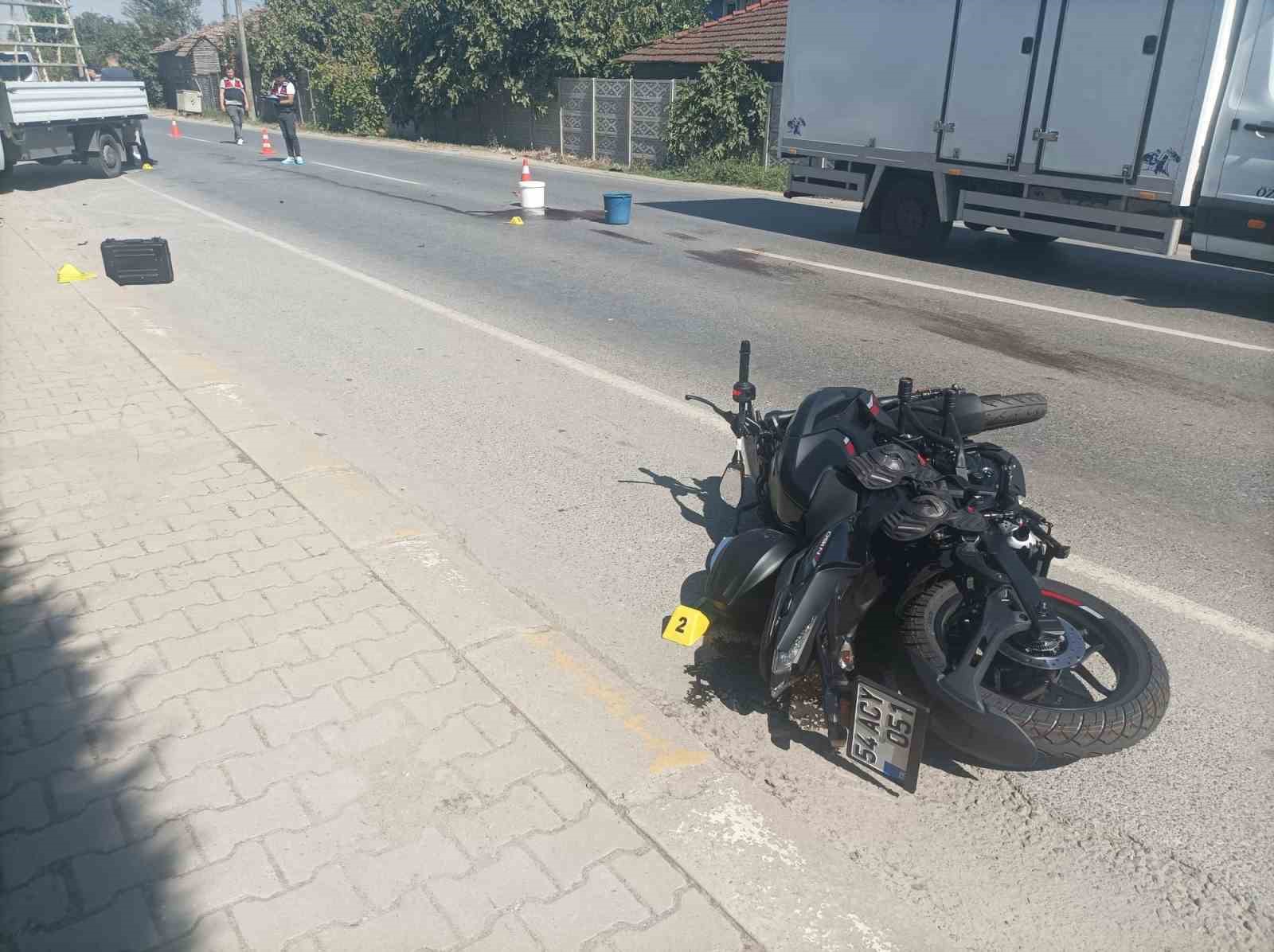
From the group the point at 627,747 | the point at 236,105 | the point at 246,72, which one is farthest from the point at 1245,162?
the point at 246,72

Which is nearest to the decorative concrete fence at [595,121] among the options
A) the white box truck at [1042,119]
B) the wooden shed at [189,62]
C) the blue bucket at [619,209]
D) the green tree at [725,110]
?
the green tree at [725,110]

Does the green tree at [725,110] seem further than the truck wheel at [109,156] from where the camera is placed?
Yes

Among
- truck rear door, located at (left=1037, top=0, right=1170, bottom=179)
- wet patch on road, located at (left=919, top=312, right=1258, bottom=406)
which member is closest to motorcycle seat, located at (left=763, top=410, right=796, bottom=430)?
wet patch on road, located at (left=919, top=312, right=1258, bottom=406)

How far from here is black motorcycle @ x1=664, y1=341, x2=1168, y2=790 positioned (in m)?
2.91

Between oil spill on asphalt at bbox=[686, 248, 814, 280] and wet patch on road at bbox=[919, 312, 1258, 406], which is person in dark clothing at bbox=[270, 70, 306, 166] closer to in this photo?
oil spill on asphalt at bbox=[686, 248, 814, 280]

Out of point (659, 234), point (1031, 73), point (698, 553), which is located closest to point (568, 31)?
point (659, 234)

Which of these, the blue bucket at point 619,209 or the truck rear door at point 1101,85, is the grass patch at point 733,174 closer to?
the blue bucket at point 619,209

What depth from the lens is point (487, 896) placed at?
2.66 meters

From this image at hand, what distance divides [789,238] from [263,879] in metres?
12.6

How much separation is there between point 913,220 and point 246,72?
136ft

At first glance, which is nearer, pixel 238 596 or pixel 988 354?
pixel 238 596

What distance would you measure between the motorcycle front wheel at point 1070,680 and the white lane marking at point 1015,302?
21.1 feet

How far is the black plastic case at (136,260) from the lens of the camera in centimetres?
1005

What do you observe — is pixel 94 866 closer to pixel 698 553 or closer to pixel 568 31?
pixel 698 553
